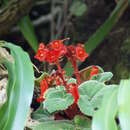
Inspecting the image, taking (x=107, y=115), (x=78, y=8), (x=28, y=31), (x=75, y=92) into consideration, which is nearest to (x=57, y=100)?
(x=75, y=92)

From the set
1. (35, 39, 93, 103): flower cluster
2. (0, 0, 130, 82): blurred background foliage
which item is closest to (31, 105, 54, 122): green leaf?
(35, 39, 93, 103): flower cluster

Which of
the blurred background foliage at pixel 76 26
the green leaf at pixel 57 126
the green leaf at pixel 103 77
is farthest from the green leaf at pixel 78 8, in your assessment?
the green leaf at pixel 57 126

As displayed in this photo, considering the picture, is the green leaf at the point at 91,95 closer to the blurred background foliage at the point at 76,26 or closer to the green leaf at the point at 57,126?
the green leaf at the point at 57,126

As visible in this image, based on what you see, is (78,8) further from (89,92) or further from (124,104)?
(124,104)

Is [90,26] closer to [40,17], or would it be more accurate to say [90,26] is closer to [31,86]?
[40,17]

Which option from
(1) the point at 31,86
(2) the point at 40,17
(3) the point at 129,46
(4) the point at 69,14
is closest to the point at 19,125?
(1) the point at 31,86

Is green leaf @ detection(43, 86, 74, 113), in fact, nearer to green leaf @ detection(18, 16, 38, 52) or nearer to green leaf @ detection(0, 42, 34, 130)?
green leaf @ detection(0, 42, 34, 130)
